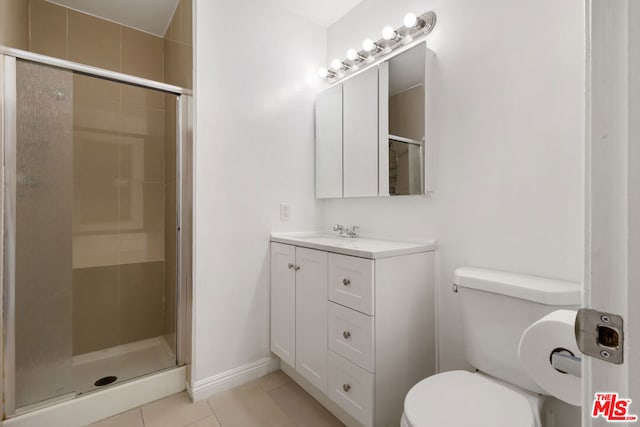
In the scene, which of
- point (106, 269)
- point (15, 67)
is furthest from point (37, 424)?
point (15, 67)

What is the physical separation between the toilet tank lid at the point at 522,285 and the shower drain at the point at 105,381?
6.37ft

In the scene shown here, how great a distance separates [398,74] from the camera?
166 cm

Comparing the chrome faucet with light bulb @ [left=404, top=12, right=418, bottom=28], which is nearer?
light bulb @ [left=404, top=12, right=418, bottom=28]

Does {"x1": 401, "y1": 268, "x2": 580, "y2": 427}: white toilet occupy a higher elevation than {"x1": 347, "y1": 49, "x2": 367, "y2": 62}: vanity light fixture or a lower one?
lower

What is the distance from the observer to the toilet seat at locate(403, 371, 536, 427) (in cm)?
89

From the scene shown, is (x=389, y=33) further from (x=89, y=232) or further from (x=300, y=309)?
(x=89, y=232)

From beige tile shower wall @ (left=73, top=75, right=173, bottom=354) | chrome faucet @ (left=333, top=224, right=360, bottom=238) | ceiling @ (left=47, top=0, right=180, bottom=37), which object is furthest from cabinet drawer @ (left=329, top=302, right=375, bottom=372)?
ceiling @ (left=47, top=0, right=180, bottom=37)

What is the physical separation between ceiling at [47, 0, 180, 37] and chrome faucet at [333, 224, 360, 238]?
6.38 feet

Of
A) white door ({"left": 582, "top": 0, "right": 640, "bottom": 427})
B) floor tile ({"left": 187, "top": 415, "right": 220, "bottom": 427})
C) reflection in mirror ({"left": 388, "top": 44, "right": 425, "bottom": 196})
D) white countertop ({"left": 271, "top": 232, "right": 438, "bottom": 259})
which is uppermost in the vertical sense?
reflection in mirror ({"left": 388, "top": 44, "right": 425, "bottom": 196})

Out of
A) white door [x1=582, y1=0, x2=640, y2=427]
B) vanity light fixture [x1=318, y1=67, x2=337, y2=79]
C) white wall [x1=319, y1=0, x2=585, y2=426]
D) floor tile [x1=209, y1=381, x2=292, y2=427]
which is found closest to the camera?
white door [x1=582, y1=0, x2=640, y2=427]

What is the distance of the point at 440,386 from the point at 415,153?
1059mm

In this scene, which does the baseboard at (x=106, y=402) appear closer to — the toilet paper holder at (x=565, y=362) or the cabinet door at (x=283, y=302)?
the cabinet door at (x=283, y=302)

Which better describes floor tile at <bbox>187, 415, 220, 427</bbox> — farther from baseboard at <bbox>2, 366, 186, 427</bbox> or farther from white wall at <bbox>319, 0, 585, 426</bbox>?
white wall at <bbox>319, 0, 585, 426</bbox>

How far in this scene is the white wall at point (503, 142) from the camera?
113 cm
